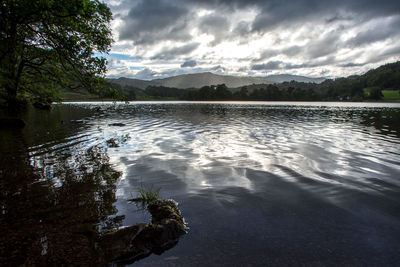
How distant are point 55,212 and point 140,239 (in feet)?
12.4

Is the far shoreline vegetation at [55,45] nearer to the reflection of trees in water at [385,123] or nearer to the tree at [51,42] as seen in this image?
the tree at [51,42]

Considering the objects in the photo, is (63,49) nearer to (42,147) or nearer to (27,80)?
(42,147)

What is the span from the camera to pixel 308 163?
14.4 meters

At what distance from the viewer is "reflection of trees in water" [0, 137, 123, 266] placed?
545cm

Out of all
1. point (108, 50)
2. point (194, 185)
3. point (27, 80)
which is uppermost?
point (108, 50)

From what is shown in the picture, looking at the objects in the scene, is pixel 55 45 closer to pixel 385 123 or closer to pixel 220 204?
pixel 220 204

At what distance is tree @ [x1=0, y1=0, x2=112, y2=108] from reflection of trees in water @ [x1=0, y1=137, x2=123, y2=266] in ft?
31.5

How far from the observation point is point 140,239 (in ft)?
19.5

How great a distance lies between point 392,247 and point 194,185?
7.39 meters

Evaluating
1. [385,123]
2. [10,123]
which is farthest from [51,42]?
[385,123]

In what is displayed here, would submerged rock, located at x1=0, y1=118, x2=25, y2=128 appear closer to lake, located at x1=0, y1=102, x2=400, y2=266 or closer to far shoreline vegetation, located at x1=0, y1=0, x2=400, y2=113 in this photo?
far shoreline vegetation, located at x1=0, y1=0, x2=400, y2=113

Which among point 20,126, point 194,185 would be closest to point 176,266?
point 194,185

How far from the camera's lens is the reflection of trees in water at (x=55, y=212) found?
5.45 metres

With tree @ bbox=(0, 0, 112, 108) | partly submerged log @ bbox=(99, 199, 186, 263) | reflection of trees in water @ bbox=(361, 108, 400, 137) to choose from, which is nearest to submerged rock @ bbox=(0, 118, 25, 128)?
tree @ bbox=(0, 0, 112, 108)
